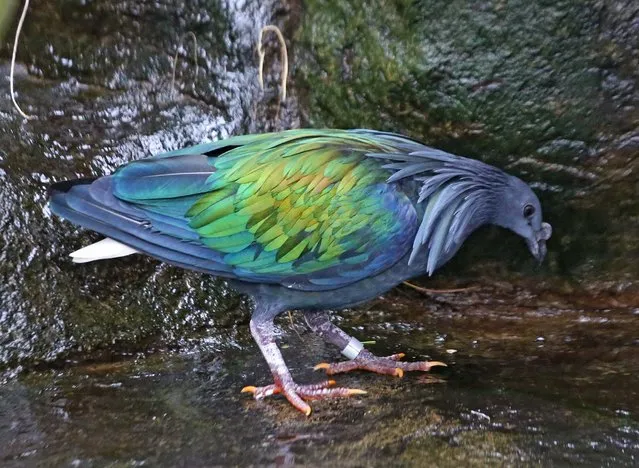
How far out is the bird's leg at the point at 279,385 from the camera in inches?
140

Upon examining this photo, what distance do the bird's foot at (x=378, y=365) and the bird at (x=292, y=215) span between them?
0.30 m

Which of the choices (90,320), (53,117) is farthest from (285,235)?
(53,117)

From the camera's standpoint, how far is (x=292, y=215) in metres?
3.53

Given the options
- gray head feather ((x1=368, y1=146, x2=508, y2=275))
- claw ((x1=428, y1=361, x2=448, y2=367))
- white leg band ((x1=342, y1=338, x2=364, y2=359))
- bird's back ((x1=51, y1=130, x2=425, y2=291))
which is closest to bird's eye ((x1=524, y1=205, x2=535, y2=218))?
gray head feather ((x1=368, y1=146, x2=508, y2=275))

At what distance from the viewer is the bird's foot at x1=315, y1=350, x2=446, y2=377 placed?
153 inches

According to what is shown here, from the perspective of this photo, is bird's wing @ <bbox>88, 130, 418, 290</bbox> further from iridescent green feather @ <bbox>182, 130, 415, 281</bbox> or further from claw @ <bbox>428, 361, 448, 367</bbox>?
claw @ <bbox>428, 361, 448, 367</bbox>

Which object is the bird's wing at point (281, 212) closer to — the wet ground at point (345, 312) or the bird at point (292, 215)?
the bird at point (292, 215)

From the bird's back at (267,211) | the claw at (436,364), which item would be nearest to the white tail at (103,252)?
the bird's back at (267,211)

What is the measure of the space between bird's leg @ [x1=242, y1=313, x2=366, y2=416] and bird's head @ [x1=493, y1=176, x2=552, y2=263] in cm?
120

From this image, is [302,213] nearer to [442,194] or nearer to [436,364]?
[442,194]

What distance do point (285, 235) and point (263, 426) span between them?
0.87m

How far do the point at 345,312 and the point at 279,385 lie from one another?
1196mm

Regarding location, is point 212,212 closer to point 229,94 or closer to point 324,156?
point 324,156

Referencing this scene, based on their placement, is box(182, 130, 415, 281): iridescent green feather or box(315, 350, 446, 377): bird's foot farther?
box(315, 350, 446, 377): bird's foot
